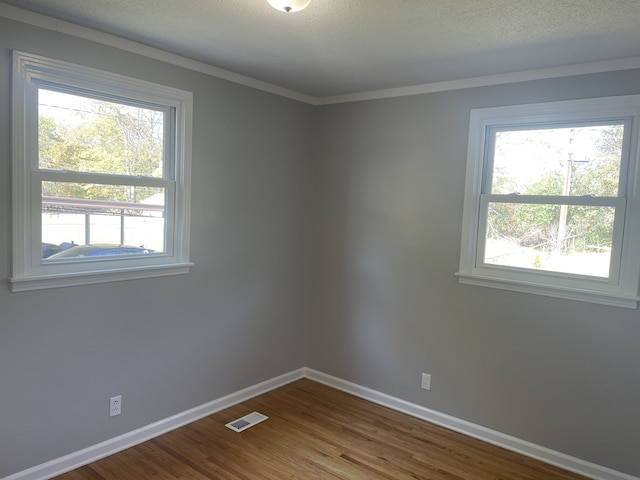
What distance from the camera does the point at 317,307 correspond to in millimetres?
4027

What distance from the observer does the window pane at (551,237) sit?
9.00ft

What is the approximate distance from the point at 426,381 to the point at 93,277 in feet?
7.93

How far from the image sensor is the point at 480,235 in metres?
3.15

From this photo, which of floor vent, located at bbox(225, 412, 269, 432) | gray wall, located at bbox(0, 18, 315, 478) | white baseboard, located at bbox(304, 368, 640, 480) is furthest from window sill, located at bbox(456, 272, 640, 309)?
floor vent, located at bbox(225, 412, 269, 432)

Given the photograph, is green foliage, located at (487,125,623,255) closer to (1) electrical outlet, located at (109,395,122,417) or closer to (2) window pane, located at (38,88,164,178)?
(2) window pane, located at (38,88,164,178)

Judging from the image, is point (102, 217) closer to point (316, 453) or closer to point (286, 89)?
point (286, 89)

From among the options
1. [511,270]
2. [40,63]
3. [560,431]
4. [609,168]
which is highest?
[40,63]

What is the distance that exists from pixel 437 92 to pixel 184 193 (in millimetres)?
1934

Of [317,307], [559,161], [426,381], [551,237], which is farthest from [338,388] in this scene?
[559,161]

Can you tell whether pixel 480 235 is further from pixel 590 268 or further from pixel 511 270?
pixel 590 268

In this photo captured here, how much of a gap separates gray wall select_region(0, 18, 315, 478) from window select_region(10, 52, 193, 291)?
0.07m

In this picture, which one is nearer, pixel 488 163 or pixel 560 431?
pixel 560 431

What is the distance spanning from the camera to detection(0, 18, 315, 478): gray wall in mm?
2361

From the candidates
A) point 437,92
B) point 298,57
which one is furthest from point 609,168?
point 298,57
